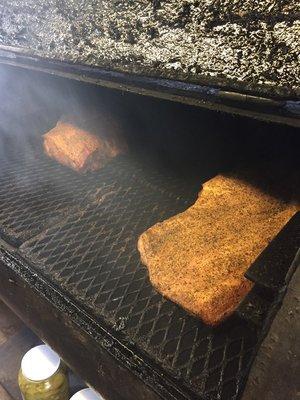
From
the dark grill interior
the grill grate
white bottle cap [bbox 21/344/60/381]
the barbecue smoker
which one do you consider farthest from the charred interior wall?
white bottle cap [bbox 21/344/60/381]

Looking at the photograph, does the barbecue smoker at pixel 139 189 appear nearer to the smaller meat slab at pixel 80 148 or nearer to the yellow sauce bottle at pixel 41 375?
the smaller meat slab at pixel 80 148

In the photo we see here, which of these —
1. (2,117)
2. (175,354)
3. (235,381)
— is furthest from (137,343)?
(2,117)

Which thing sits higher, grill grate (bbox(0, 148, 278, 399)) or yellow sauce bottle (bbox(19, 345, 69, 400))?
grill grate (bbox(0, 148, 278, 399))

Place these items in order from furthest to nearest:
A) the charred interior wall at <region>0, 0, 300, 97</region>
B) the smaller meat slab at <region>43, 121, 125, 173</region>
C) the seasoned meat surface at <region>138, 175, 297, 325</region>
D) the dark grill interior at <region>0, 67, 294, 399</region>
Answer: the smaller meat slab at <region>43, 121, 125, 173</region> → the seasoned meat surface at <region>138, 175, 297, 325</region> → the dark grill interior at <region>0, 67, 294, 399</region> → the charred interior wall at <region>0, 0, 300, 97</region>

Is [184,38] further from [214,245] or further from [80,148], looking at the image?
[80,148]

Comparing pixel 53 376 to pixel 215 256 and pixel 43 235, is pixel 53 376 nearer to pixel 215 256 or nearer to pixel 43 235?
pixel 43 235

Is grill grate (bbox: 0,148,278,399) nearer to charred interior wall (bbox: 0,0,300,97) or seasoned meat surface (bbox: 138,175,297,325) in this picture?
seasoned meat surface (bbox: 138,175,297,325)

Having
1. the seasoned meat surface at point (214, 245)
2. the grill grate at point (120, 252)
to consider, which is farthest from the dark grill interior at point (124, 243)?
the seasoned meat surface at point (214, 245)
